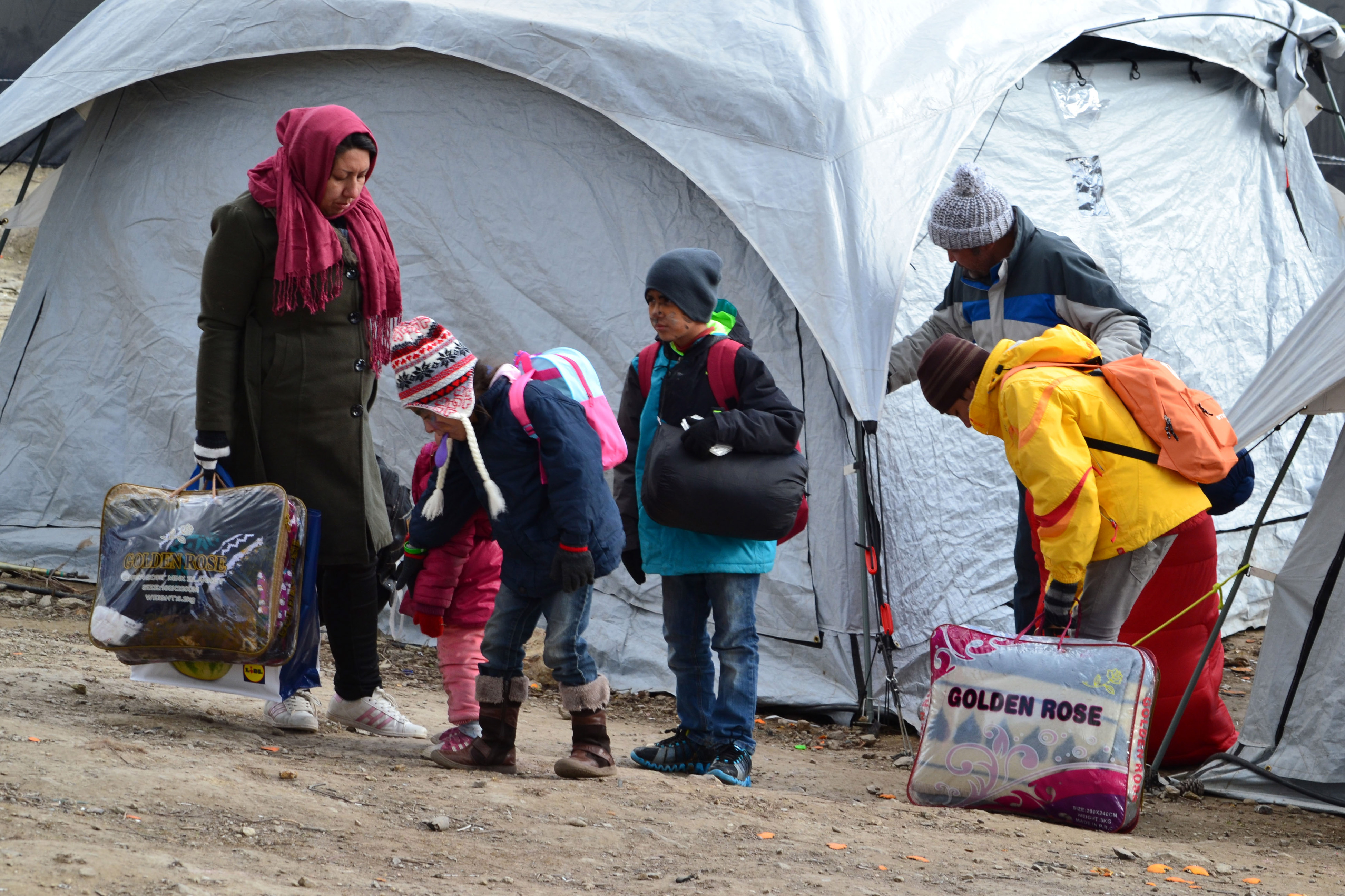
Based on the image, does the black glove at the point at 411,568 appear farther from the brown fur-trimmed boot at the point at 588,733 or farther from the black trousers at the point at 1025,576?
the black trousers at the point at 1025,576

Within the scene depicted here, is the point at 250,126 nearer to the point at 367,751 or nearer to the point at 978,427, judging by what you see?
the point at 367,751

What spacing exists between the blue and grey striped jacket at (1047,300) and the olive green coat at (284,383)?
1939 millimetres

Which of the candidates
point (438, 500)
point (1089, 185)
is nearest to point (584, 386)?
point (438, 500)

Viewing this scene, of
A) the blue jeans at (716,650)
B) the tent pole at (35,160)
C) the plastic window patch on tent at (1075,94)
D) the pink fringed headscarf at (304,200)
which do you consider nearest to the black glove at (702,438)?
the blue jeans at (716,650)

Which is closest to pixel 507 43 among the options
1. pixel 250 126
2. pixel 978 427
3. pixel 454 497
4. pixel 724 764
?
pixel 250 126

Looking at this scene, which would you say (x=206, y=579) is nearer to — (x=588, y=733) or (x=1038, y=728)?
(x=588, y=733)

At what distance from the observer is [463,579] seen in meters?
3.80

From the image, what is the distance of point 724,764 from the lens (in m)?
3.71

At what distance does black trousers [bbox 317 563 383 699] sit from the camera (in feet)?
12.1

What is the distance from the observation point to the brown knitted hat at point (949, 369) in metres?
3.55

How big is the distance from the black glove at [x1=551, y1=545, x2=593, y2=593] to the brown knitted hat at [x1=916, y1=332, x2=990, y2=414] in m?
1.01

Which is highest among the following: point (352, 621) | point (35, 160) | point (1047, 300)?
point (1047, 300)

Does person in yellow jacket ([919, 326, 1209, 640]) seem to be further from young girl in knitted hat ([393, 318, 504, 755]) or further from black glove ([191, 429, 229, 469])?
black glove ([191, 429, 229, 469])

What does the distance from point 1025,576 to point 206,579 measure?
242 centimetres
